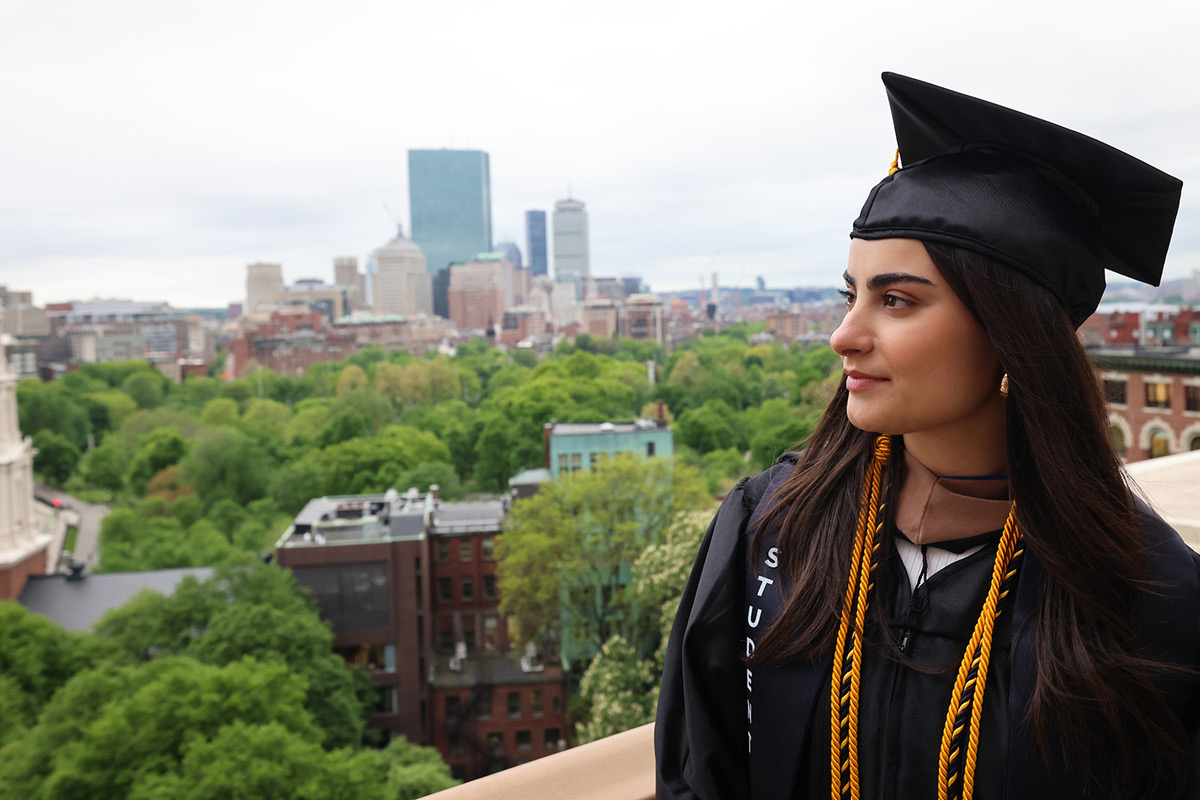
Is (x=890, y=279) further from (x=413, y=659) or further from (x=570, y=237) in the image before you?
(x=570, y=237)

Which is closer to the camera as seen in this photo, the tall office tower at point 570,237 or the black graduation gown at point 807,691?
the black graduation gown at point 807,691

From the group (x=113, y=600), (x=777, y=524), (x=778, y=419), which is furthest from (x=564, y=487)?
(x=778, y=419)

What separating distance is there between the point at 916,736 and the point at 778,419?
26.2 metres

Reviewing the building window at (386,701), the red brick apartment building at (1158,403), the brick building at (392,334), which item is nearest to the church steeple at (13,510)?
the building window at (386,701)

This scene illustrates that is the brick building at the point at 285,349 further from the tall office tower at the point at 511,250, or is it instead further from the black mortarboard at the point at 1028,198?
the tall office tower at the point at 511,250

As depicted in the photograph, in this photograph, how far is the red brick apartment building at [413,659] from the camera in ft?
44.9

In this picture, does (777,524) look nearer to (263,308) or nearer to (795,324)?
(795,324)

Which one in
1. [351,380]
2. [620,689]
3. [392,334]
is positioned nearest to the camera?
[620,689]

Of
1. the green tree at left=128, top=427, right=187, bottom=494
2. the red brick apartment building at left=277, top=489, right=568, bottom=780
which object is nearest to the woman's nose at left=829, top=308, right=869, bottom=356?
the red brick apartment building at left=277, top=489, right=568, bottom=780

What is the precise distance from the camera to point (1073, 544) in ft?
3.04

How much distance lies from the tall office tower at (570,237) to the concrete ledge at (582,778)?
12698 centimetres

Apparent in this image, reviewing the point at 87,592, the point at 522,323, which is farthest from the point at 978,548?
the point at 522,323

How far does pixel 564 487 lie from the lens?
13.6m

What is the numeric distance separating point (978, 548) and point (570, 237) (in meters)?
130
